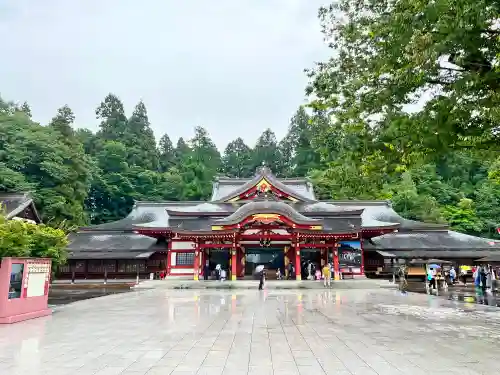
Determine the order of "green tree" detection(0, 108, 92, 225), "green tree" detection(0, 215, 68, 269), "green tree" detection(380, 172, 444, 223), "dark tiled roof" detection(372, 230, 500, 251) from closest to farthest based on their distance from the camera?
"green tree" detection(0, 215, 68, 269) < "dark tiled roof" detection(372, 230, 500, 251) < "green tree" detection(0, 108, 92, 225) < "green tree" detection(380, 172, 444, 223)

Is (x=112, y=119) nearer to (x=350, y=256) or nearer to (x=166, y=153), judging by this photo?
(x=166, y=153)

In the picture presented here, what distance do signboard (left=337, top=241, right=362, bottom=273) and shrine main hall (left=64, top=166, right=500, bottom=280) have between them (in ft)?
0.25

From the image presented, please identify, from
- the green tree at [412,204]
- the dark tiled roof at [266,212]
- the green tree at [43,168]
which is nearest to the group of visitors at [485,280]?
the dark tiled roof at [266,212]

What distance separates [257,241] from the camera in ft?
Result: 92.1

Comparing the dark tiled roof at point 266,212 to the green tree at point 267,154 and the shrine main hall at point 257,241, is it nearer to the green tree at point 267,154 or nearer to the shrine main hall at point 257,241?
the shrine main hall at point 257,241

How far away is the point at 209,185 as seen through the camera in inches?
2729

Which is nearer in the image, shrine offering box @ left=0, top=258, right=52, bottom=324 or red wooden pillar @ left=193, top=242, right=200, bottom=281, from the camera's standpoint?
shrine offering box @ left=0, top=258, right=52, bottom=324

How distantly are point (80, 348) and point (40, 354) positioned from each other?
0.68m

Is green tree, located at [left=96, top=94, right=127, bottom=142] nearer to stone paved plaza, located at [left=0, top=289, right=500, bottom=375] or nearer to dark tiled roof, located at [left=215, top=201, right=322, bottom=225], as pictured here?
dark tiled roof, located at [left=215, top=201, right=322, bottom=225]

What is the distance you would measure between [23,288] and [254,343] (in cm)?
720

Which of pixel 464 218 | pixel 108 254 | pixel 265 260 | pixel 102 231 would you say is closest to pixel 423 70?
pixel 265 260

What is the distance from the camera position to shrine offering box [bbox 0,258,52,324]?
9703 mm

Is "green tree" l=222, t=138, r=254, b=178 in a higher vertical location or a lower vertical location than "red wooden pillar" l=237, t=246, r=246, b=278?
higher

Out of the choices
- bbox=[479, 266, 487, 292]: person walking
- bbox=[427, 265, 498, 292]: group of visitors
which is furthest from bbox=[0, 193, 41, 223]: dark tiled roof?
bbox=[479, 266, 487, 292]: person walking
